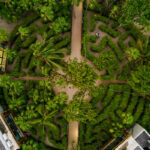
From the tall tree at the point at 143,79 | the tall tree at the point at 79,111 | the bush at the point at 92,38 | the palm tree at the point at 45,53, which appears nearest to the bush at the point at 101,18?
the bush at the point at 92,38

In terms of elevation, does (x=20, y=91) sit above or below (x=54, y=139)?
above

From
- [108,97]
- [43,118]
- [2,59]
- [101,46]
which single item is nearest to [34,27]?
[2,59]

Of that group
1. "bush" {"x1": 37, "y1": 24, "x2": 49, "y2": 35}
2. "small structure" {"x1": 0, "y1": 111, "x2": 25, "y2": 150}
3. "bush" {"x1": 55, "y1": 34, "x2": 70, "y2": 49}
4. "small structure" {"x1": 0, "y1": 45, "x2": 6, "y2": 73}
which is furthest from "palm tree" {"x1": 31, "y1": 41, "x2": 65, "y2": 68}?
"small structure" {"x1": 0, "y1": 111, "x2": 25, "y2": 150}

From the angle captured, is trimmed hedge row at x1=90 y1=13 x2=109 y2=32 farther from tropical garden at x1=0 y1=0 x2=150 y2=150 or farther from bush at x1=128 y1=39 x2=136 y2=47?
bush at x1=128 y1=39 x2=136 y2=47

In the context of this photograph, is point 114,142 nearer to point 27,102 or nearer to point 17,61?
point 27,102

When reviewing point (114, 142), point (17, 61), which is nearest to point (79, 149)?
point (114, 142)
